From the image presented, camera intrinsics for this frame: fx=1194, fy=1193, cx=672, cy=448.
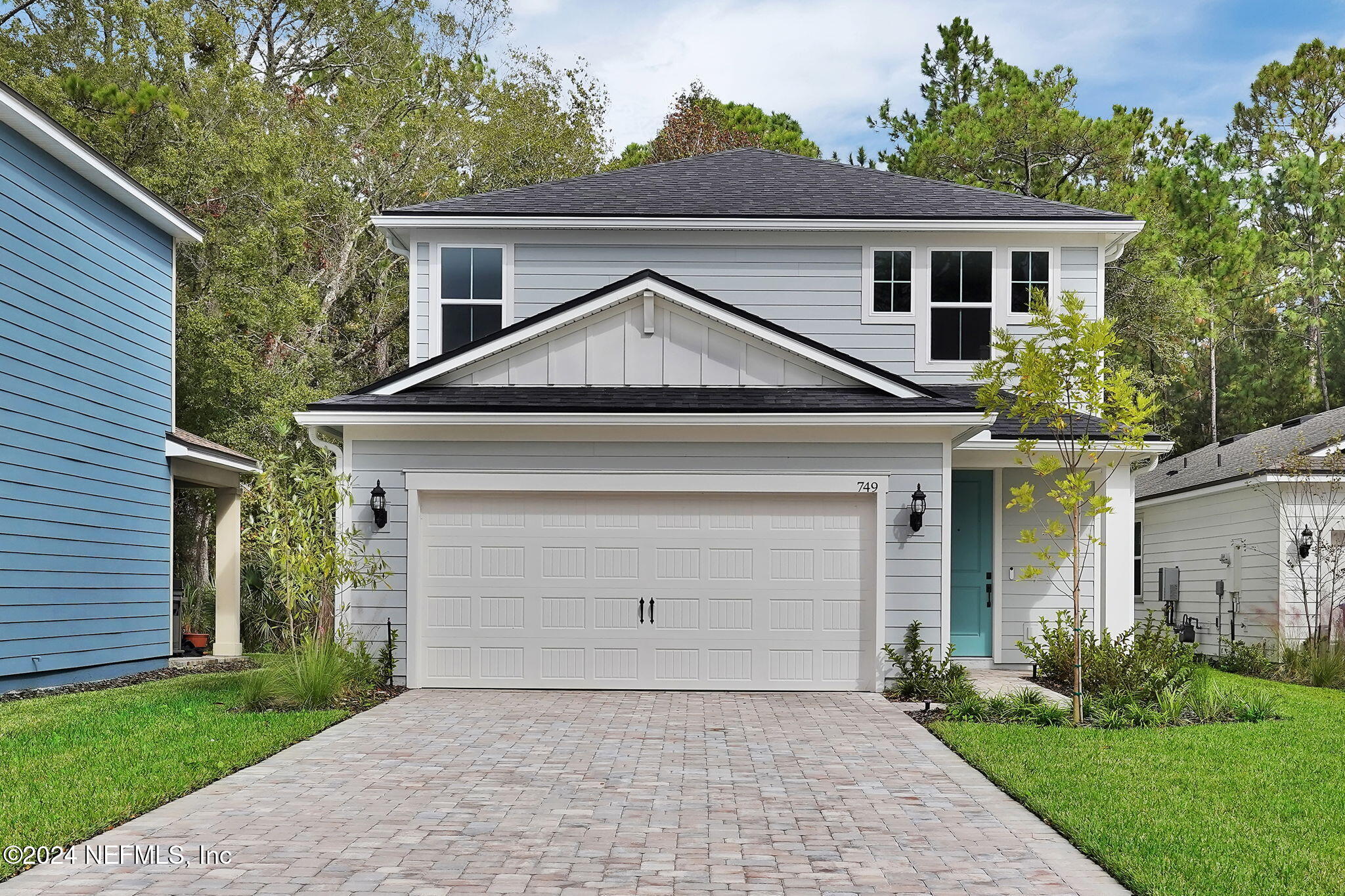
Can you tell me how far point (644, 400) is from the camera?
1291cm

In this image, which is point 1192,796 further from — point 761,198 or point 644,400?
point 761,198

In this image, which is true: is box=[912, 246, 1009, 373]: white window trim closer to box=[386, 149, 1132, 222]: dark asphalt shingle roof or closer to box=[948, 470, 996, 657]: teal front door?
box=[386, 149, 1132, 222]: dark asphalt shingle roof

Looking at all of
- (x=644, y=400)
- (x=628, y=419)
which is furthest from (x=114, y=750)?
(x=644, y=400)

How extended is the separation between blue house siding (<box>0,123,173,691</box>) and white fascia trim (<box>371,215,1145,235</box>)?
350 cm

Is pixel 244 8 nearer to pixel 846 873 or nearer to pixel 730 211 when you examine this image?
pixel 730 211

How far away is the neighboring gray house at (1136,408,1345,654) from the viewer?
58.0ft

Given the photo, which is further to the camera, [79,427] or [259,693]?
[79,427]

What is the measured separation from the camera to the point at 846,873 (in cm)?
580

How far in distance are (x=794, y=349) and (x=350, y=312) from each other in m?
19.1

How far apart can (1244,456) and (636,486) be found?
1320cm

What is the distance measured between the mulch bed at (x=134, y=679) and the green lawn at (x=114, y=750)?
0.36 m

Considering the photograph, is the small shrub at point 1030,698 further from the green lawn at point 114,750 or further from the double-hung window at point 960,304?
the green lawn at point 114,750

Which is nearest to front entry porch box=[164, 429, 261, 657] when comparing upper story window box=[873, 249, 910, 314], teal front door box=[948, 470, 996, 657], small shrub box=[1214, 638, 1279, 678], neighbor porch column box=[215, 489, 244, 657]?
neighbor porch column box=[215, 489, 244, 657]

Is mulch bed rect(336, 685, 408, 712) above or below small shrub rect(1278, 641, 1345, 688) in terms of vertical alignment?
above
